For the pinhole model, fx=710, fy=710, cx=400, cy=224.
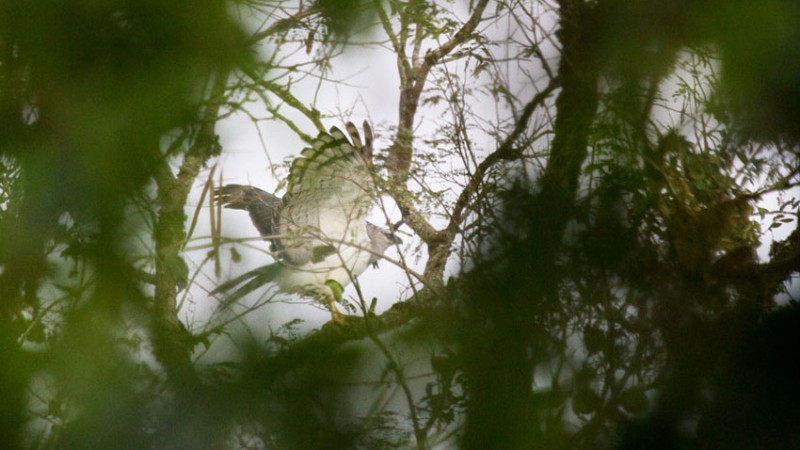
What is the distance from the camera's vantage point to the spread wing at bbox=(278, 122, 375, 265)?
33.4 inches

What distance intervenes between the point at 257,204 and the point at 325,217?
12 centimetres

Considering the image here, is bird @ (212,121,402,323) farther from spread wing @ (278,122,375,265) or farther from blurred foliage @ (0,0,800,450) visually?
blurred foliage @ (0,0,800,450)

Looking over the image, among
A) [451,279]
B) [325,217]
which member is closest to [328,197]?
[325,217]

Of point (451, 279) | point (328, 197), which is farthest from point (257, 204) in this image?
point (451, 279)

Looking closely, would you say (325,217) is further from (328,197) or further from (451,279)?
(451,279)

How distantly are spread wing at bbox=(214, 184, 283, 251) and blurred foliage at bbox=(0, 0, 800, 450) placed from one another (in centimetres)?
5

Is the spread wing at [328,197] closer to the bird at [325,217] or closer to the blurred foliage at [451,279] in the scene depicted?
the bird at [325,217]

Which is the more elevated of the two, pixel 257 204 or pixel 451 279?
pixel 257 204

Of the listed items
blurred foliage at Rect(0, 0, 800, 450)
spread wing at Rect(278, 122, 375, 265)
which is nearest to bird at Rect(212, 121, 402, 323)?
spread wing at Rect(278, 122, 375, 265)

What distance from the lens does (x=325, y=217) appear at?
92 centimetres

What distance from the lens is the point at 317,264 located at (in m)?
0.89

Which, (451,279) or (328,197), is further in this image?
(328,197)

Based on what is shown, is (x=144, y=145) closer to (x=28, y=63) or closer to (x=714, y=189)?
(x=28, y=63)

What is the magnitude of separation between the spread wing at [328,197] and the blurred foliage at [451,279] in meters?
0.13
